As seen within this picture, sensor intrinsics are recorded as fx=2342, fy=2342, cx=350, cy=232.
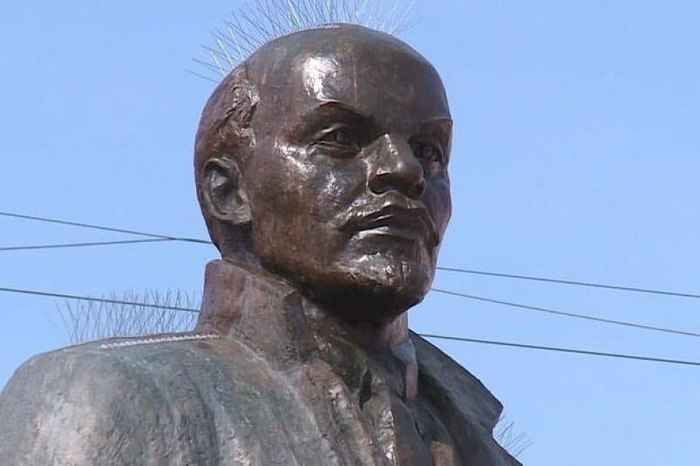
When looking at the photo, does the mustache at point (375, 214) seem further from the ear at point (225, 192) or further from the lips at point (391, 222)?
the ear at point (225, 192)

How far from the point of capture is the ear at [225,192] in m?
5.70

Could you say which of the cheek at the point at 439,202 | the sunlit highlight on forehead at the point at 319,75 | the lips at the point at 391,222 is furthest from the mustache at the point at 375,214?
the sunlit highlight on forehead at the point at 319,75

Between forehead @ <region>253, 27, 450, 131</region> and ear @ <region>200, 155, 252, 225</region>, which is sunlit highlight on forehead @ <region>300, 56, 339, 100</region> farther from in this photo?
ear @ <region>200, 155, 252, 225</region>

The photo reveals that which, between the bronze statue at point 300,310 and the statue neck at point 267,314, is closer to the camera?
the bronze statue at point 300,310

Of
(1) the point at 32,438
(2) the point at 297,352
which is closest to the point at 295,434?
(2) the point at 297,352

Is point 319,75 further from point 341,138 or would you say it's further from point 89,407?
point 89,407

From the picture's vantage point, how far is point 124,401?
519cm

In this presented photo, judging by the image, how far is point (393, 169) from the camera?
5504 millimetres

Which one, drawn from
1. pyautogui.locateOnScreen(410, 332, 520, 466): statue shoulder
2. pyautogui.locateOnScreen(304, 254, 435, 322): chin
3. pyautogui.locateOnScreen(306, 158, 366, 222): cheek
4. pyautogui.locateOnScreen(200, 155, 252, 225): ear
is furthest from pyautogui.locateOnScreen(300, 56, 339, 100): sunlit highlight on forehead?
pyautogui.locateOnScreen(410, 332, 520, 466): statue shoulder

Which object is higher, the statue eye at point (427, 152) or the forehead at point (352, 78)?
the forehead at point (352, 78)

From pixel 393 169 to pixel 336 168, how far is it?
5.3 inches

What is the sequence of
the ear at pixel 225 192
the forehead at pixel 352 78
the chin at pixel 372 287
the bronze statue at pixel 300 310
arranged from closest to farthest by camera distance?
the bronze statue at pixel 300 310
the chin at pixel 372 287
the forehead at pixel 352 78
the ear at pixel 225 192

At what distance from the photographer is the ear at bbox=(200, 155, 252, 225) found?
5.70 meters

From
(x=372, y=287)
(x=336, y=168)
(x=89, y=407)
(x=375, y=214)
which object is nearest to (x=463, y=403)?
(x=372, y=287)
